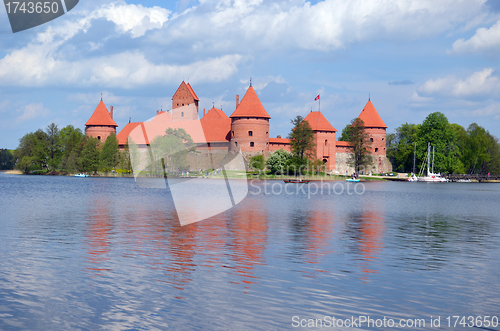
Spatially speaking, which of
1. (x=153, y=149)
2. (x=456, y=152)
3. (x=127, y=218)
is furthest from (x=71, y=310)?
(x=456, y=152)

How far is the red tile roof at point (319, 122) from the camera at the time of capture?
7666 cm

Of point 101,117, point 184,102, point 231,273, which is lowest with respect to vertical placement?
point 231,273

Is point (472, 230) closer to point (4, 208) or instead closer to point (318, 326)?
point (318, 326)

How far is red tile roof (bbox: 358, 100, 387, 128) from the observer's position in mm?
81938

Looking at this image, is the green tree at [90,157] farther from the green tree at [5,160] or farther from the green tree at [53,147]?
the green tree at [5,160]

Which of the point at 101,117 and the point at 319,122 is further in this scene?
the point at 101,117

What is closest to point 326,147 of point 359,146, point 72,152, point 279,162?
point 359,146

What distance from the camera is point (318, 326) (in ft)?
22.1

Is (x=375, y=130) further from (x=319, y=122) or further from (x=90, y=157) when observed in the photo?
(x=90, y=157)

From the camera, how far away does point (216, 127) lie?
84688mm

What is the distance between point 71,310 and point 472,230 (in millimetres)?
15467

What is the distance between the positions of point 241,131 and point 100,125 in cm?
2769

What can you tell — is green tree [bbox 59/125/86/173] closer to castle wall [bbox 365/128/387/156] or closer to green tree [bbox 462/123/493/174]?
castle wall [bbox 365/128/387/156]

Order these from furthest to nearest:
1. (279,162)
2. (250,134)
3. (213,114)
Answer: (213,114)
(250,134)
(279,162)
